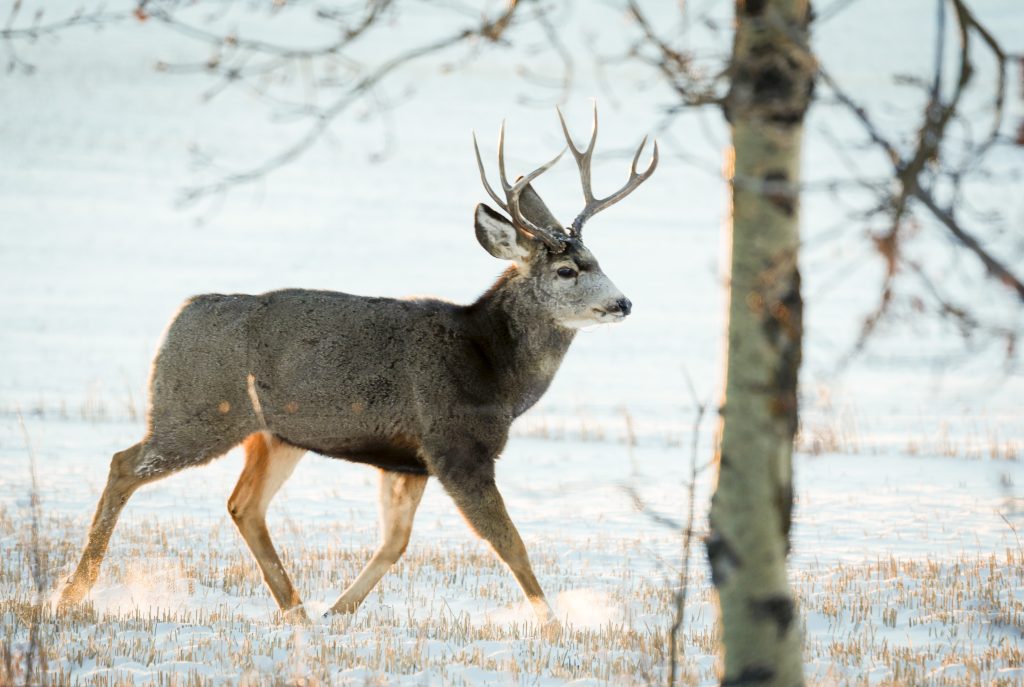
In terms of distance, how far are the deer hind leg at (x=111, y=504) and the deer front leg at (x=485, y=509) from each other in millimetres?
1794

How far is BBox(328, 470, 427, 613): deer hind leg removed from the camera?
7.57 m

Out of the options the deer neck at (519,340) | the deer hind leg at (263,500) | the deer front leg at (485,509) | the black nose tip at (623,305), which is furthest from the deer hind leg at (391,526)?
the black nose tip at (623,305)

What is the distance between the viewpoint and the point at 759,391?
12.0 ft

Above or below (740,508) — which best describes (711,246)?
above

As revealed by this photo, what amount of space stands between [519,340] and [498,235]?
71cm

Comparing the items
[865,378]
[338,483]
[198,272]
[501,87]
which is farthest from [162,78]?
[338,483]

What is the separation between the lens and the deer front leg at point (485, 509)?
7027mm

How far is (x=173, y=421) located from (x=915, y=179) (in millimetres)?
5416

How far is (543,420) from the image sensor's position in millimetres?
18297

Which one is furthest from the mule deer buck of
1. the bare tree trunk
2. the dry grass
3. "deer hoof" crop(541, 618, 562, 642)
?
the bare tree trunk

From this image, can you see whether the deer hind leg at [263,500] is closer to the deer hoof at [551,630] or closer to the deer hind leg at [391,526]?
the deer hind leg at [391,526]

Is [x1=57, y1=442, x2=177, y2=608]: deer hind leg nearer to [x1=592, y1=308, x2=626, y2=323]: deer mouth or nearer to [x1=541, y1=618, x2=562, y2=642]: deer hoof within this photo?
[x1=541, y1=618, x2=562, y2=642]: deer hoof

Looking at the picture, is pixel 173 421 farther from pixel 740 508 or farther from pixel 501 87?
pixel 501 87

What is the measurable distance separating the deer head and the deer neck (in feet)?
0.21
